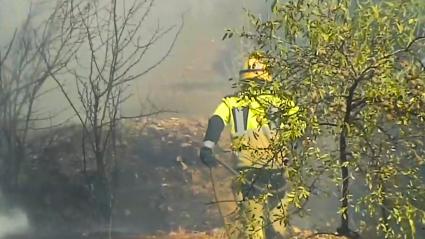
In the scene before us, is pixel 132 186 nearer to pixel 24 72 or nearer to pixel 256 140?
pixel 24 72

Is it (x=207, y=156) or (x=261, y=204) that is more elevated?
(x=207, y=156)

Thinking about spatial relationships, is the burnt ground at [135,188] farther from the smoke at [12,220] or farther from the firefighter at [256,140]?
the firefighter at [256,140]

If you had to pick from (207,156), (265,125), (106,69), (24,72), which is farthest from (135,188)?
(265,125)

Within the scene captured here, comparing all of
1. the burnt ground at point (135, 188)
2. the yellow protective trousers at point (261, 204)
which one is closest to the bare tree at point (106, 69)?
the burnt ground at point (135, 188)

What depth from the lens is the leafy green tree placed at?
3.05 m

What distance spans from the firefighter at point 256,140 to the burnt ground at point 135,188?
288 millimetres

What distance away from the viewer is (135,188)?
5.21 meters

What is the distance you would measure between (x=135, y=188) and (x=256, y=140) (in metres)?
1.57

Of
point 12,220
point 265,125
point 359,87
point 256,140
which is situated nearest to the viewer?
point 359,87

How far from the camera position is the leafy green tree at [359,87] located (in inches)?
120

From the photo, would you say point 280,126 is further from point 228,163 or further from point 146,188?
point 146,188

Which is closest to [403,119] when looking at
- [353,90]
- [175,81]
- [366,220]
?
[353,90]

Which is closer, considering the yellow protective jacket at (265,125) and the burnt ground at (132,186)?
the yellow protective jacket at (265,125)

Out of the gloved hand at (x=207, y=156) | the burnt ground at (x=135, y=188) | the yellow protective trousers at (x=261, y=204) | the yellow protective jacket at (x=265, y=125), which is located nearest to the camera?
the yellow protective jacket at (x=265, y=125)
